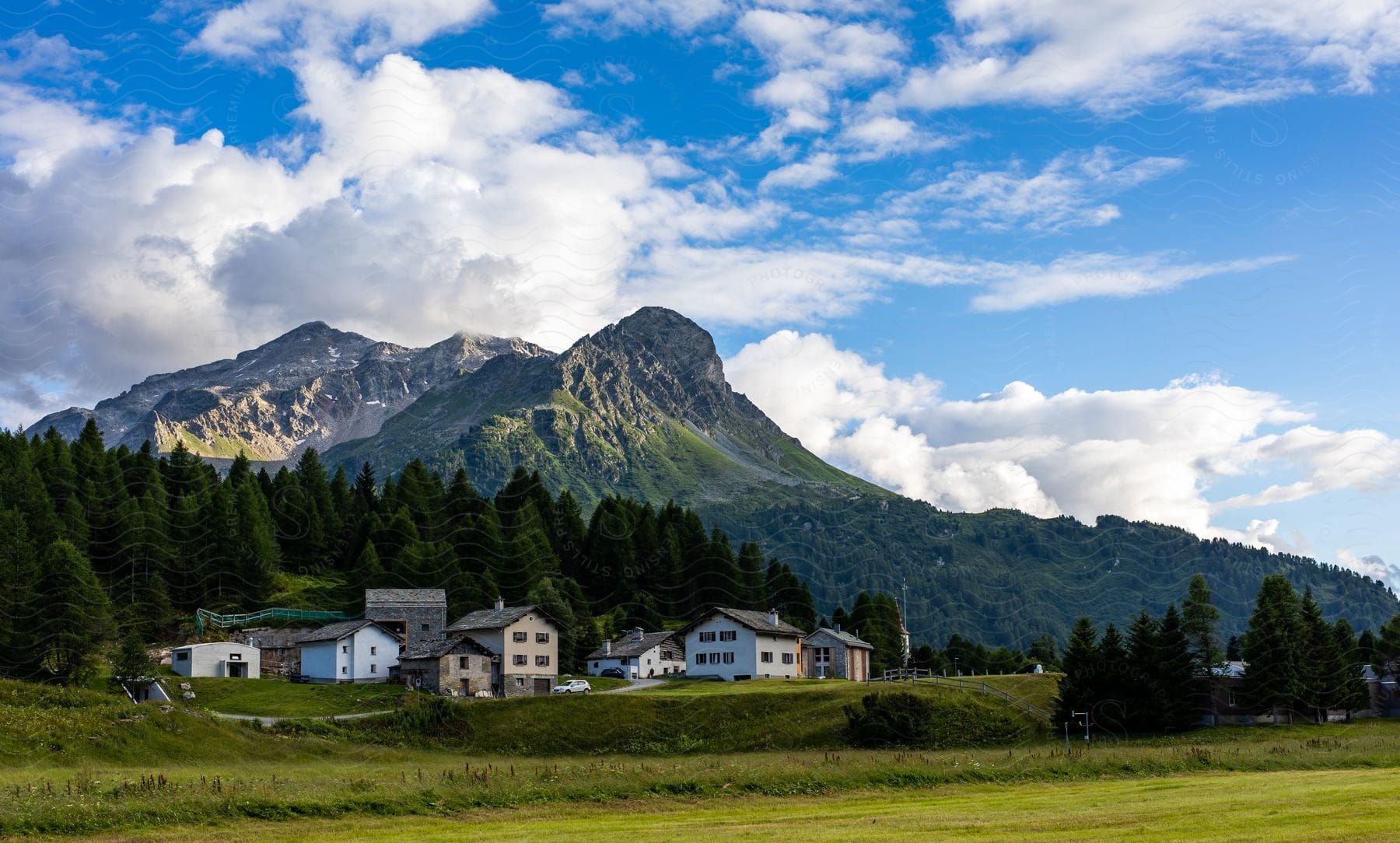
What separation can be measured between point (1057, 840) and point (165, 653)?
277ft

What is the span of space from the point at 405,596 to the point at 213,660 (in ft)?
61.6

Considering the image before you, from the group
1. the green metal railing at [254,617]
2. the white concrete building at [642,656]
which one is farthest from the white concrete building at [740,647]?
the green metal railing at [254,617]

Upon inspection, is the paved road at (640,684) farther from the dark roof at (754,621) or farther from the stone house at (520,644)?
the dark roof at (754,621)

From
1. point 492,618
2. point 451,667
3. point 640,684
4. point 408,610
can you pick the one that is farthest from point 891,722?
point 408,610

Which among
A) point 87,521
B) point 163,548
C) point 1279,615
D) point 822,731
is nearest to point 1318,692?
point 1279,615

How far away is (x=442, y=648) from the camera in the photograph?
91188 millimetres

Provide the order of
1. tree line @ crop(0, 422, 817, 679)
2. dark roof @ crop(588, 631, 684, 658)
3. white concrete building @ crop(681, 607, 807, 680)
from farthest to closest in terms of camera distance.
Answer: dark roof @ crop(588, 631, 684, 658)
white concrete building @ crop(681, 607, 807, 680)
tree line @ crop(0, 422, 817, 679)

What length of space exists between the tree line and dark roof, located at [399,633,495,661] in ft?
48.5

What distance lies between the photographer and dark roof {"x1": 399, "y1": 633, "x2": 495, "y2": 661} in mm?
90875

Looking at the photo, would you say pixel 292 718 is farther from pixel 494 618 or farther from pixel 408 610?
pixel 408 610

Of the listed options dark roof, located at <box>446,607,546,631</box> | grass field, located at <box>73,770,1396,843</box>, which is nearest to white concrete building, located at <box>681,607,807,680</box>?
dark roof, located at <box>446,607,546,631</box>

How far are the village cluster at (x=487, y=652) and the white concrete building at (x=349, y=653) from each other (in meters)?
0.08

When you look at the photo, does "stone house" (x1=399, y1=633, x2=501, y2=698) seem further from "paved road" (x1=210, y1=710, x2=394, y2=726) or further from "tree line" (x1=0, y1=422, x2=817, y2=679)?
"tree line" (x1=0, y1=422, x2=817, y2=679)

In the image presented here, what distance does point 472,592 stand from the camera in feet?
374
